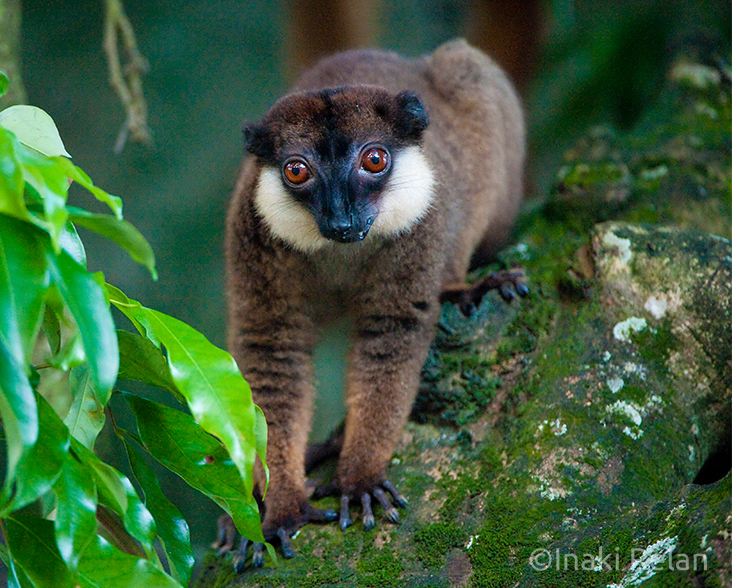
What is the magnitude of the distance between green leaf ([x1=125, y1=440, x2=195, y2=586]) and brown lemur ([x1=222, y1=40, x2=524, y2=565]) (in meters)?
1.00

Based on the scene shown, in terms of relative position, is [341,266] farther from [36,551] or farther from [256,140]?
[36,551]

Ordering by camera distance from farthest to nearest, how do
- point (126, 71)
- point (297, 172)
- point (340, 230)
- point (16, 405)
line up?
point (126, 71) → point (297, 172) → point (340, 230) → point (16, 405)

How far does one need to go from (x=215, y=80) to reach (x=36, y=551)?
7.88 meters

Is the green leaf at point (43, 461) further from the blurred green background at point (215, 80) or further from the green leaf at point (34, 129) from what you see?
the blurred green background at point (215, 80)

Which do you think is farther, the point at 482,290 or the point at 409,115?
the point at 482,290

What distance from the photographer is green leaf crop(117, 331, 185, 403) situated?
1.94 metres

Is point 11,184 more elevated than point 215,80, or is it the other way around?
point 11,184

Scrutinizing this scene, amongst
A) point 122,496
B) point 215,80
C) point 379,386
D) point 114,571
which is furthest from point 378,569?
point 215,80

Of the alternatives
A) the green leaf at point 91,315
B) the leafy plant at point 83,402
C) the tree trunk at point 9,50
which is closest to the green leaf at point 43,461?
the leafy plant at point 83,402

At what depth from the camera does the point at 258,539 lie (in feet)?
6.67

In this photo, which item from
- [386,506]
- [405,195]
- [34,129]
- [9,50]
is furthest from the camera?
[9,50]

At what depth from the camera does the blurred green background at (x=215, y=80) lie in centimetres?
622

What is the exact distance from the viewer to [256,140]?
10.9 feet

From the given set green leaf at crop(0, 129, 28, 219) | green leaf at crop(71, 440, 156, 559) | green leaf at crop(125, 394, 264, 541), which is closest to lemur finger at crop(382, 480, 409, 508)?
green leaf at crop(125, 394, 264, 541)
